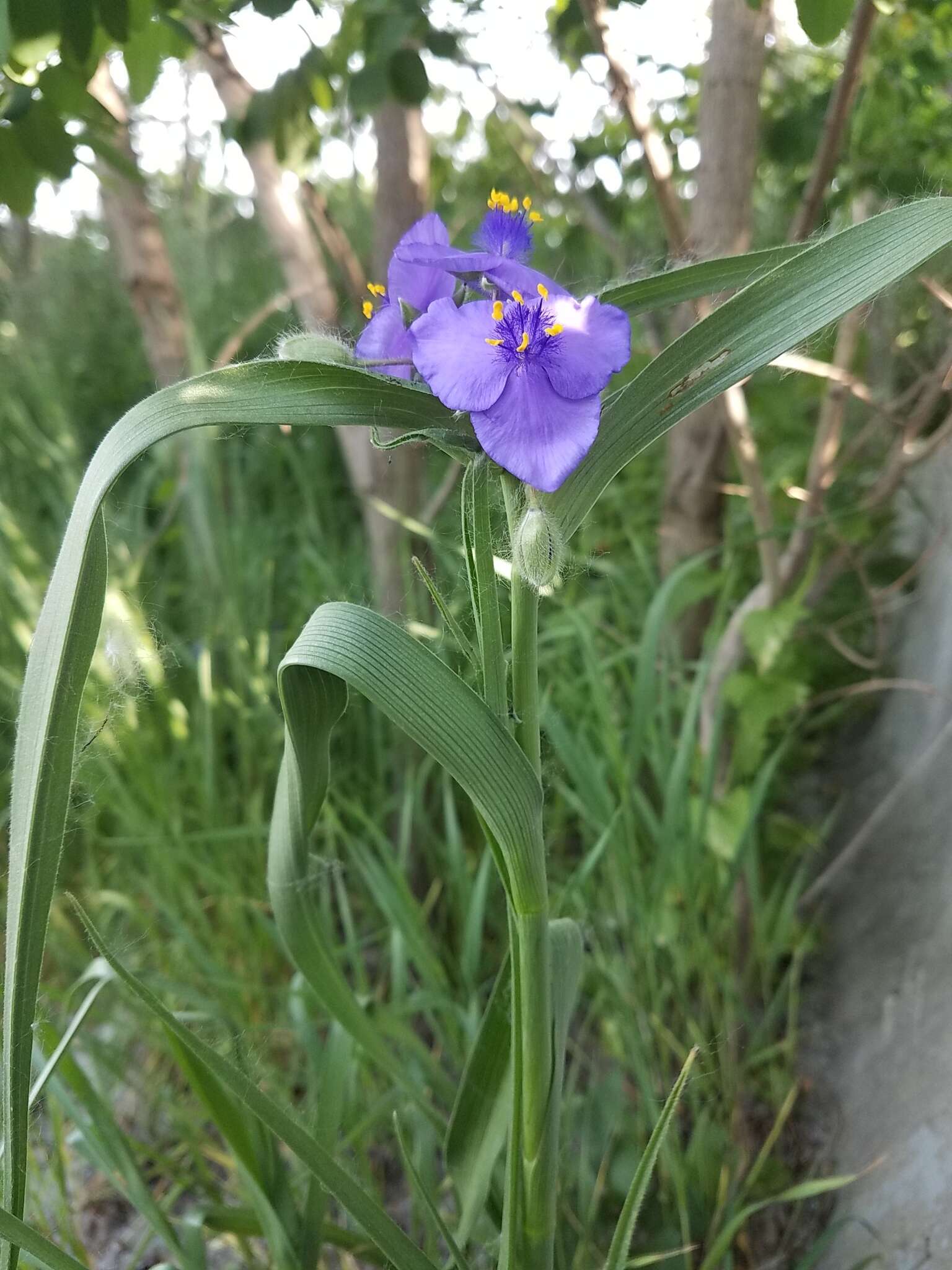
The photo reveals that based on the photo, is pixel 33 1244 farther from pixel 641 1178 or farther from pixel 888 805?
pixel 888 805

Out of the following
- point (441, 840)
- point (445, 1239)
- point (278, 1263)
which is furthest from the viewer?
point (441, 840)

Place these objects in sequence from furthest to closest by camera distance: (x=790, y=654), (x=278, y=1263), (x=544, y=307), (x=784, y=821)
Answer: (x=784, y=821)
(x=790, y=654)
(x=278, y=1263)
(x=544, y=307)

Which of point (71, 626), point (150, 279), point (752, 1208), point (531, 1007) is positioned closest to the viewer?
point (71, 626)

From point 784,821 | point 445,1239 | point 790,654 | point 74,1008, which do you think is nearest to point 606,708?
point 790,654

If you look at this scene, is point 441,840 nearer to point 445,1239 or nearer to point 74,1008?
point 74,1008

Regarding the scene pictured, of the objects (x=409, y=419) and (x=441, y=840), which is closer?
(x=409, y=419)

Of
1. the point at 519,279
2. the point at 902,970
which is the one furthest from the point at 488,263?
the point at 902,970

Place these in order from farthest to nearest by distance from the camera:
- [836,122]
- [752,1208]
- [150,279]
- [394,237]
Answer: [150,279], [394,237], [836,122], [752,1208]

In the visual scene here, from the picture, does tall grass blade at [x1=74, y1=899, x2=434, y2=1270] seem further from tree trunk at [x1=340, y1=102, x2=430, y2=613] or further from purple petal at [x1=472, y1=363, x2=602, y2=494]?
tree trunk at [x1=340, y1=102, x2=430, y2=613]
